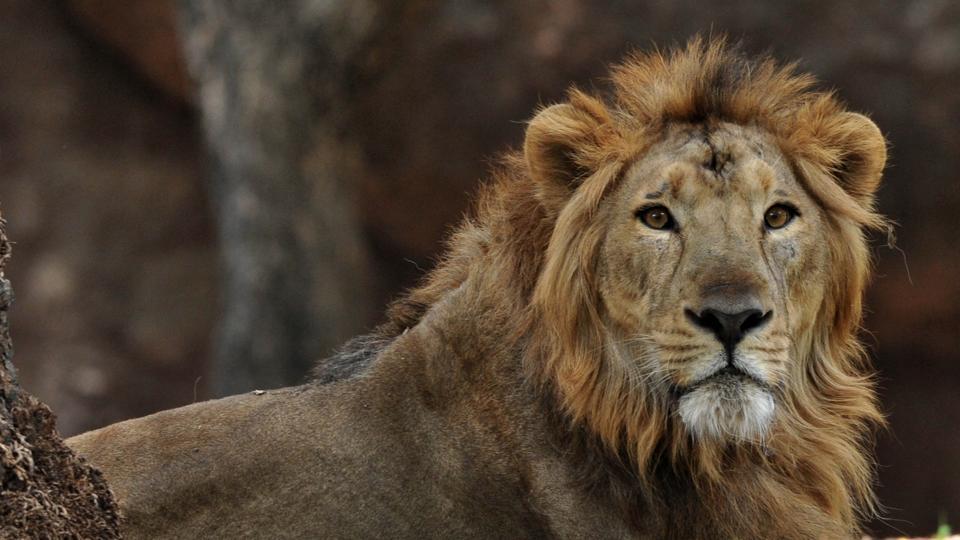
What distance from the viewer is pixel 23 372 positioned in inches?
613

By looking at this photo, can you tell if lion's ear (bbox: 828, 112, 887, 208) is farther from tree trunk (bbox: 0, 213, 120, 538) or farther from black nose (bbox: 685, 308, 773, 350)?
tree trunk (bbox: 0, 213, 120, 538)

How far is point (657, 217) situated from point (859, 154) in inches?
36.1

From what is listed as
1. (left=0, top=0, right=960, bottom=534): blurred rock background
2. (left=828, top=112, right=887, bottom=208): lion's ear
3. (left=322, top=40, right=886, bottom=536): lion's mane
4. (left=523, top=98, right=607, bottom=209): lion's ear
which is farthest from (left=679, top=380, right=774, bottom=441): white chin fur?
(left=0, top=0, right=960, bottom=534): blurred rock background

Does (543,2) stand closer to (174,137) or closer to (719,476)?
(174,137)

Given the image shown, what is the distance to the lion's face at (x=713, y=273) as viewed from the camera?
5008 millimetres

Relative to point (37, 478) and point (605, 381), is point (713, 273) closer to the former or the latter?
point (605, 381)

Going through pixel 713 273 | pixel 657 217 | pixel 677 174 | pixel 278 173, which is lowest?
pixel 713 273

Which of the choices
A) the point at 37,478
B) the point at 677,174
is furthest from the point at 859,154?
the point at 37,478

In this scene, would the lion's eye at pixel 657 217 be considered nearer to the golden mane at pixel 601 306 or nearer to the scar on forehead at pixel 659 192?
the scar on forehead at pixel 659 192

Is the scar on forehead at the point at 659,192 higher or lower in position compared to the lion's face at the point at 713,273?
higher

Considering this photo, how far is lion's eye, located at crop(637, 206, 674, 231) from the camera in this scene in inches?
210

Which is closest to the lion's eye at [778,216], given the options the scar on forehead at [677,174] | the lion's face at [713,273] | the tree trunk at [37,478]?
the lion's face at [713,273]

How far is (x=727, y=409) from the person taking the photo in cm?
504

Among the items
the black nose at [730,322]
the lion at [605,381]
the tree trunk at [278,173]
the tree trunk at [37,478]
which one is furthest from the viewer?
the tree trunk at [278,173]
